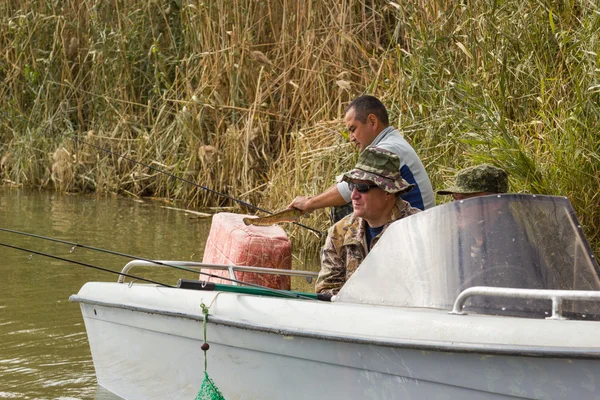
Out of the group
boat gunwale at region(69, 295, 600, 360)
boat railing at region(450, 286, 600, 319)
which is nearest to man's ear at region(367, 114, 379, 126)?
boat gunwale at region(69, 295, 600, 360)

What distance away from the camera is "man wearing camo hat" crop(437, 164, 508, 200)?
5332 millimetres

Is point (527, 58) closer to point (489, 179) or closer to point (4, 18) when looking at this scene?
point (489, 179)

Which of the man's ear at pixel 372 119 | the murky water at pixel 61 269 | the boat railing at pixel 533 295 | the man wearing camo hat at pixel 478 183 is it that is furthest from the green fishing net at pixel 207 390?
the man's ear at pixel 372 119

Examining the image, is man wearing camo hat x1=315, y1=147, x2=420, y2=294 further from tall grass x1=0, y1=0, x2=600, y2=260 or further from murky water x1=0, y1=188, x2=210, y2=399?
tall grass x1=0, y1=0, x2=600, y2=260

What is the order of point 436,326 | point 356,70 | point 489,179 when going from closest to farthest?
point 436,326 < point 489,179 < point 356,70

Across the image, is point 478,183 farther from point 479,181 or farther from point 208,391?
point 208,391

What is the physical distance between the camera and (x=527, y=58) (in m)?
7.89

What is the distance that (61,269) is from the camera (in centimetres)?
909

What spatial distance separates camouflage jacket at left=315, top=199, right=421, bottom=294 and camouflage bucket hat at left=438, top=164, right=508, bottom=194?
559 millimetres

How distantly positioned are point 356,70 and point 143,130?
3.86 meters

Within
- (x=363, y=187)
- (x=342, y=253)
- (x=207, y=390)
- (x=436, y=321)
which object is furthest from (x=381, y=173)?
(x=207, y=390)

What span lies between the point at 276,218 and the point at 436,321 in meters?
2.36

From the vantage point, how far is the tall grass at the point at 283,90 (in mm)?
7414

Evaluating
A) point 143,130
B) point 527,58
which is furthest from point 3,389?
point 143,130
